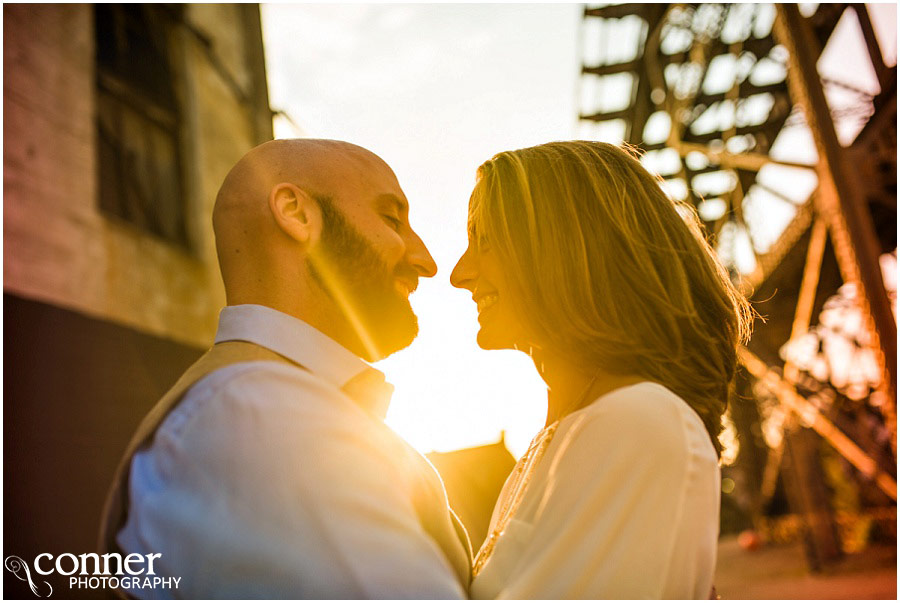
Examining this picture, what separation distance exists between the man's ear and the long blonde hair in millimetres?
509

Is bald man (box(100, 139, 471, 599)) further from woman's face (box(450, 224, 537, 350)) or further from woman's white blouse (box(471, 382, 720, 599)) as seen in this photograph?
woman's face (box(450, 224, 537, 350))

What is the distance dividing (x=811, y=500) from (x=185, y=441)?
44.2 ft

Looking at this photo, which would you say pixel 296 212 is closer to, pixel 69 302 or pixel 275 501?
pixel 275 501

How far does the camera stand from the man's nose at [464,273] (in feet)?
7.46

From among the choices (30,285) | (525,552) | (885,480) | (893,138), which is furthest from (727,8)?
(525,552)

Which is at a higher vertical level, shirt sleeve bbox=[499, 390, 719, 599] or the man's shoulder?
the man's shoulder

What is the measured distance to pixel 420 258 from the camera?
2.27m

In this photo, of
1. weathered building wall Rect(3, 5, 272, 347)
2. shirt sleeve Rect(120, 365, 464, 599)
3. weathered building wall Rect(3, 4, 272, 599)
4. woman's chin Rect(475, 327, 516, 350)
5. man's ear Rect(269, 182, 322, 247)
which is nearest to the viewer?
shirt sleeve Rect(120, 365, 464, 599)

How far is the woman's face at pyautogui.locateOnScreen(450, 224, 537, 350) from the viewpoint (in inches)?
79.4

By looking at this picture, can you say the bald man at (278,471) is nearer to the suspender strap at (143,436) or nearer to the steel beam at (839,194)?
the suspender strap at (143,436)

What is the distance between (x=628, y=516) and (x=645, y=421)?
8.3 inches

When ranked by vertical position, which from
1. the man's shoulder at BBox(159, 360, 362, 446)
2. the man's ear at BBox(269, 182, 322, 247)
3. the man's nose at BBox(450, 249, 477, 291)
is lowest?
the man's shoulder at BBox(159, 360, 362, 446)

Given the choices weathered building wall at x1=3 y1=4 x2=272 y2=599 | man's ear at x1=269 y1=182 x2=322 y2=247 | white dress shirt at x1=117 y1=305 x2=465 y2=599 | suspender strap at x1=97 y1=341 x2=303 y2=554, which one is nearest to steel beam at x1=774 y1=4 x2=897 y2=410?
man's ear at x1=269 y1=182 x2=322 y2=247

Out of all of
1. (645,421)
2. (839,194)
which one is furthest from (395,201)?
(839,194)
